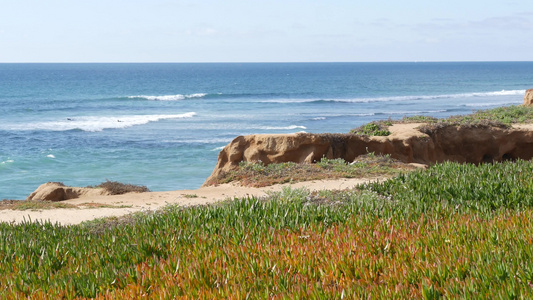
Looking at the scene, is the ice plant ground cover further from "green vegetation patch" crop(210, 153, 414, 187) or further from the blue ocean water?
the blue ocean water

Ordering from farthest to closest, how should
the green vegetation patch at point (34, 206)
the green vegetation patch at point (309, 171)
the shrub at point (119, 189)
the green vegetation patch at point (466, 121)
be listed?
the green vegetation patch at point (466, 121) < the shrub at point (119, 189) < the green vegetation patch at point (309, 171) < the green vegetation patch at point (34, 206)

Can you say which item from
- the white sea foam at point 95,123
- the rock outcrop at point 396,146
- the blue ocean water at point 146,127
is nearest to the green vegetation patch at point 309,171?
the rock outcrop at point 396,146

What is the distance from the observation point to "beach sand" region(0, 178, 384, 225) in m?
12.8

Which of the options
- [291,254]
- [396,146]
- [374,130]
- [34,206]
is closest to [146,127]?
[374,130]

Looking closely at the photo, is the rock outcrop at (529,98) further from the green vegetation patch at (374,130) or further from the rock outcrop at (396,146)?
the green vegetation patch at (374,130)

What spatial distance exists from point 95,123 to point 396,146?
3299 cm

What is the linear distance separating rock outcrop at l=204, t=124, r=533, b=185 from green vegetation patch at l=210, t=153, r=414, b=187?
0.97 m

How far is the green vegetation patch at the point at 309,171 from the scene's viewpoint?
50.5 feet

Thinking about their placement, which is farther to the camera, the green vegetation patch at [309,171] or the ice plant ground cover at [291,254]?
the green vegetation patch at [309,171]

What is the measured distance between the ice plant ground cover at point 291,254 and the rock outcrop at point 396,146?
975 centimetres

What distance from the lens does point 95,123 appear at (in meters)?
47.0

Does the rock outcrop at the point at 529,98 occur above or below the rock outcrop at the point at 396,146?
above

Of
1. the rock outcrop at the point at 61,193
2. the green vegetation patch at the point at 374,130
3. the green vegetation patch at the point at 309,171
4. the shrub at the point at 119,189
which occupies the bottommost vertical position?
the rock outcrop at the point at 61,193

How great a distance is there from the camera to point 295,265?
539 centimetres
